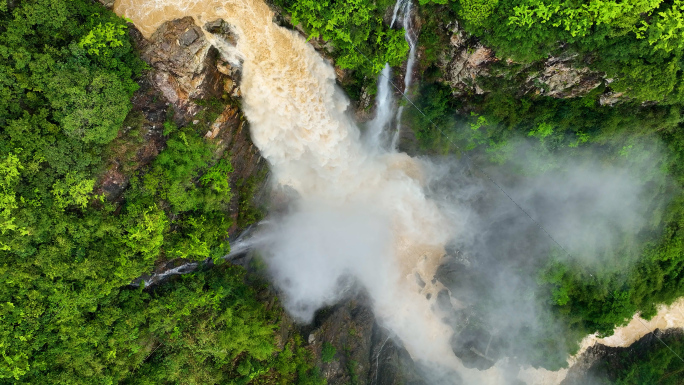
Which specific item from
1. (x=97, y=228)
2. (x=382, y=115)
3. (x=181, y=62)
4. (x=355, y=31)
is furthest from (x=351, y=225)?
(x=97, y=228)

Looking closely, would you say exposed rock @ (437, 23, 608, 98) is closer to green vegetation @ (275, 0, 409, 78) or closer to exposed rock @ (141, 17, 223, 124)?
green vegetation @ (275, 0, 409, 78)

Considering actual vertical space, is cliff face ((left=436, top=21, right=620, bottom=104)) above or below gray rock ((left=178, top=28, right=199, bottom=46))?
above

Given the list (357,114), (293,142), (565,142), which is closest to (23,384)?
(293,142)

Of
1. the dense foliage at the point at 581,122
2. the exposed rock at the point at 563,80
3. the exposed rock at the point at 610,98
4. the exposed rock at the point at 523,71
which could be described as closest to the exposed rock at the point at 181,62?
the dense foliage at the point at 581,122

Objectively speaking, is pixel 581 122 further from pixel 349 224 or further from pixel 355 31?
pixel 349 224

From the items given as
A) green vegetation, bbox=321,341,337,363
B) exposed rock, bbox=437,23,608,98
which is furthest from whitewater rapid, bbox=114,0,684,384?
exposed rock, bbox=437,23,608,98

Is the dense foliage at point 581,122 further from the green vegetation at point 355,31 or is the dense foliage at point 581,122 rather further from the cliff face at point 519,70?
the green vegetation at point 355,31

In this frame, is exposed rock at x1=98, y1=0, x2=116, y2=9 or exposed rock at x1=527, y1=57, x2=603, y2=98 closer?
Result: exposed rock at x1=98, y1=0, x2=116, y2=9

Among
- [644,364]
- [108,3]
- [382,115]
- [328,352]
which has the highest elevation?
[108,3]
